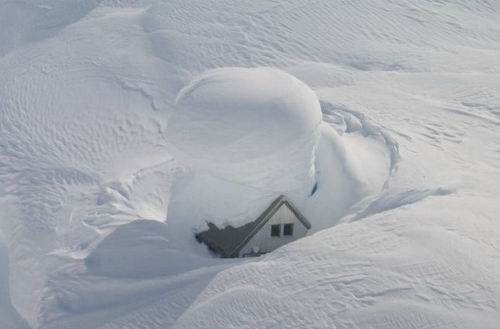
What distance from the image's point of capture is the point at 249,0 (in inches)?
833

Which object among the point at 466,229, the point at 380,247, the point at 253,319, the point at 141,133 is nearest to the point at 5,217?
the point at 141,133

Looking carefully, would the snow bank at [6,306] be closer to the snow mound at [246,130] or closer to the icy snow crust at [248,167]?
the icy snow crust at [248,167]

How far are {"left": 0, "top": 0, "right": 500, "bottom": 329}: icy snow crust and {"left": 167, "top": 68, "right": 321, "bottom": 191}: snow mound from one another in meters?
0.04

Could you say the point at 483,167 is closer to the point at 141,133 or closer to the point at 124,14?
the point at 141,133

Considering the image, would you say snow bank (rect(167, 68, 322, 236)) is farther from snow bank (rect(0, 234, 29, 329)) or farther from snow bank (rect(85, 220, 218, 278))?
snow bank (rect(0, 234, 29, 329))

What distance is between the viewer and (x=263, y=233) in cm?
1291

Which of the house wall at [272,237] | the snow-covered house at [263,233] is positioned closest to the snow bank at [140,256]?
the snow-covered house at [263,233]

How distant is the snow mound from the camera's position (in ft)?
41.4

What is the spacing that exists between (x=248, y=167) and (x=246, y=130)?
0.54 meters

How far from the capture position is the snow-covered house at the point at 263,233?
1280cm

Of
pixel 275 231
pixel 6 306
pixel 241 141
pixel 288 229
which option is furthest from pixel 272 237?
pixel 6 306

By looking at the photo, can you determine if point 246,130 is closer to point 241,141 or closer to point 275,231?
point 241,141

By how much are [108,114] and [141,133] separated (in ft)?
3.21

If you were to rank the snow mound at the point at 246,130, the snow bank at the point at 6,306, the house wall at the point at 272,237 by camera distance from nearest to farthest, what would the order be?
the snow bank at the point at 6,306 → the snow mound at the point at 246,130 → the house wall at the point at 272,237
